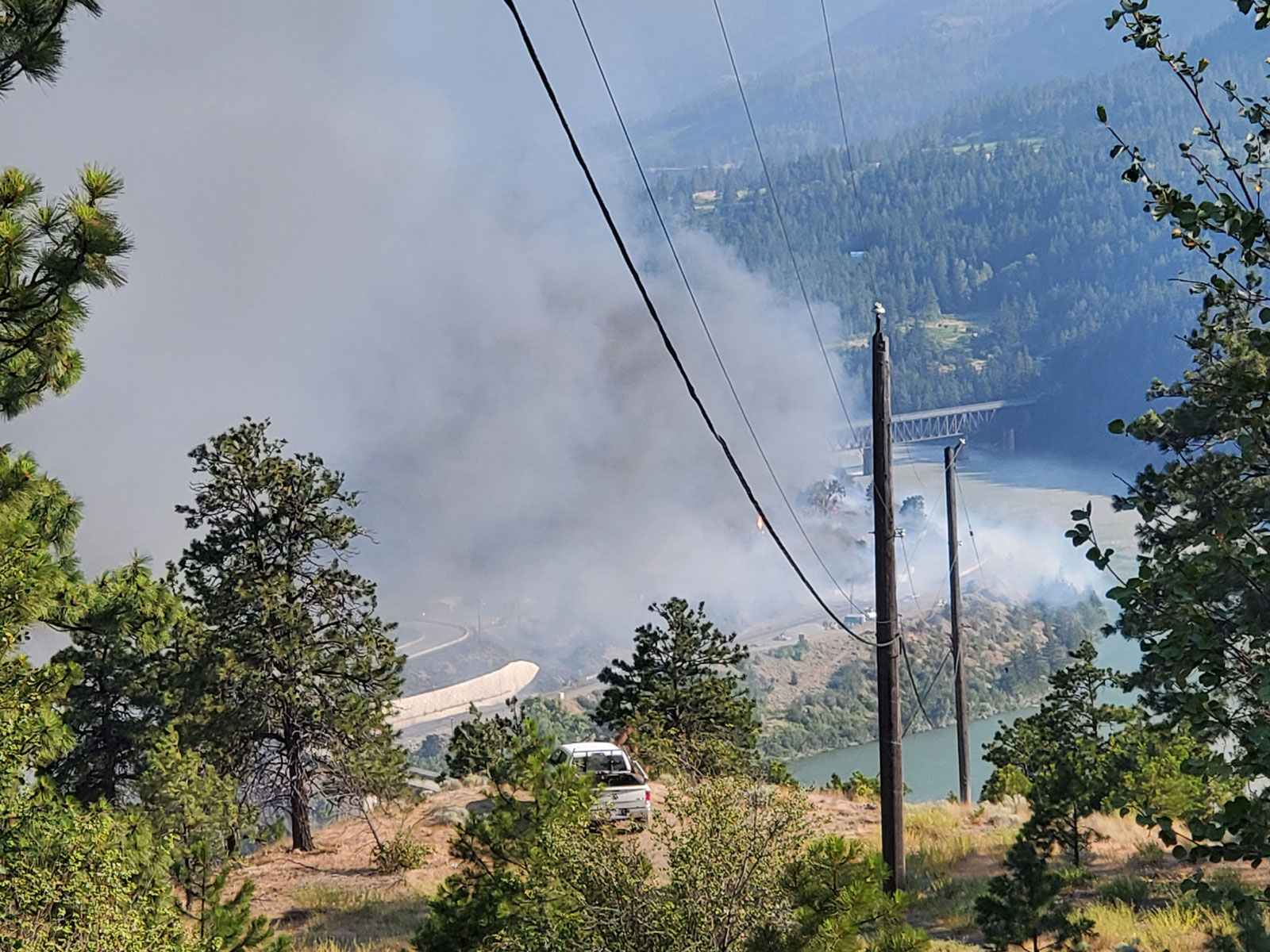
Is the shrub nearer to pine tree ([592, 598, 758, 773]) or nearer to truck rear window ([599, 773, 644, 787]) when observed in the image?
pine tree ([592, 598, 758, 773])

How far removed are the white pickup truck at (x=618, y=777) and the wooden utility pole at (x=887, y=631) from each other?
351 centimetres

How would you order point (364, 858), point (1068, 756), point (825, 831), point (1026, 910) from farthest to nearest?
1. point (364, 858)
2. point (825, 831)
3. point (1068, 756)
4. point (1026, 910)

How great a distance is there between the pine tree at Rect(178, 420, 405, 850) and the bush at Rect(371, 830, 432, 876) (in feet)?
3.15

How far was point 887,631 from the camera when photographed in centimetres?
1387

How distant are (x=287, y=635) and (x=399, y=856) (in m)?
4.17

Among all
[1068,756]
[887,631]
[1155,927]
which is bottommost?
[1155,927]

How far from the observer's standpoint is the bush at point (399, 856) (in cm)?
2027

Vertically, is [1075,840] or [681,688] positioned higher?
[681,688]

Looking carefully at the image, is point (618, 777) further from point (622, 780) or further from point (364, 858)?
point (364, 858)

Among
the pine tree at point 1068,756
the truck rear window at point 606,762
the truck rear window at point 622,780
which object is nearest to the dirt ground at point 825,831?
the pine tree at point 1068,756

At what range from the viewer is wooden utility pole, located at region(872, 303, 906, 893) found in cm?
1363

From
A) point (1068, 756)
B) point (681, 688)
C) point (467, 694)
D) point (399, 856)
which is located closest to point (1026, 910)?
point (1068, 756)

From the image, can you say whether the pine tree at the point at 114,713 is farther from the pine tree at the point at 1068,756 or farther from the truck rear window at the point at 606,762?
the pine tree at the point at 1068,756

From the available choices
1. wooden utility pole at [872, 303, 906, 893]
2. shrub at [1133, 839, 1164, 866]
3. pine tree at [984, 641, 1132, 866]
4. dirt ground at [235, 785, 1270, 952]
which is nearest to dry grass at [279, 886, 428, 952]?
dirt ground at [235, 785, 1270, 952]
